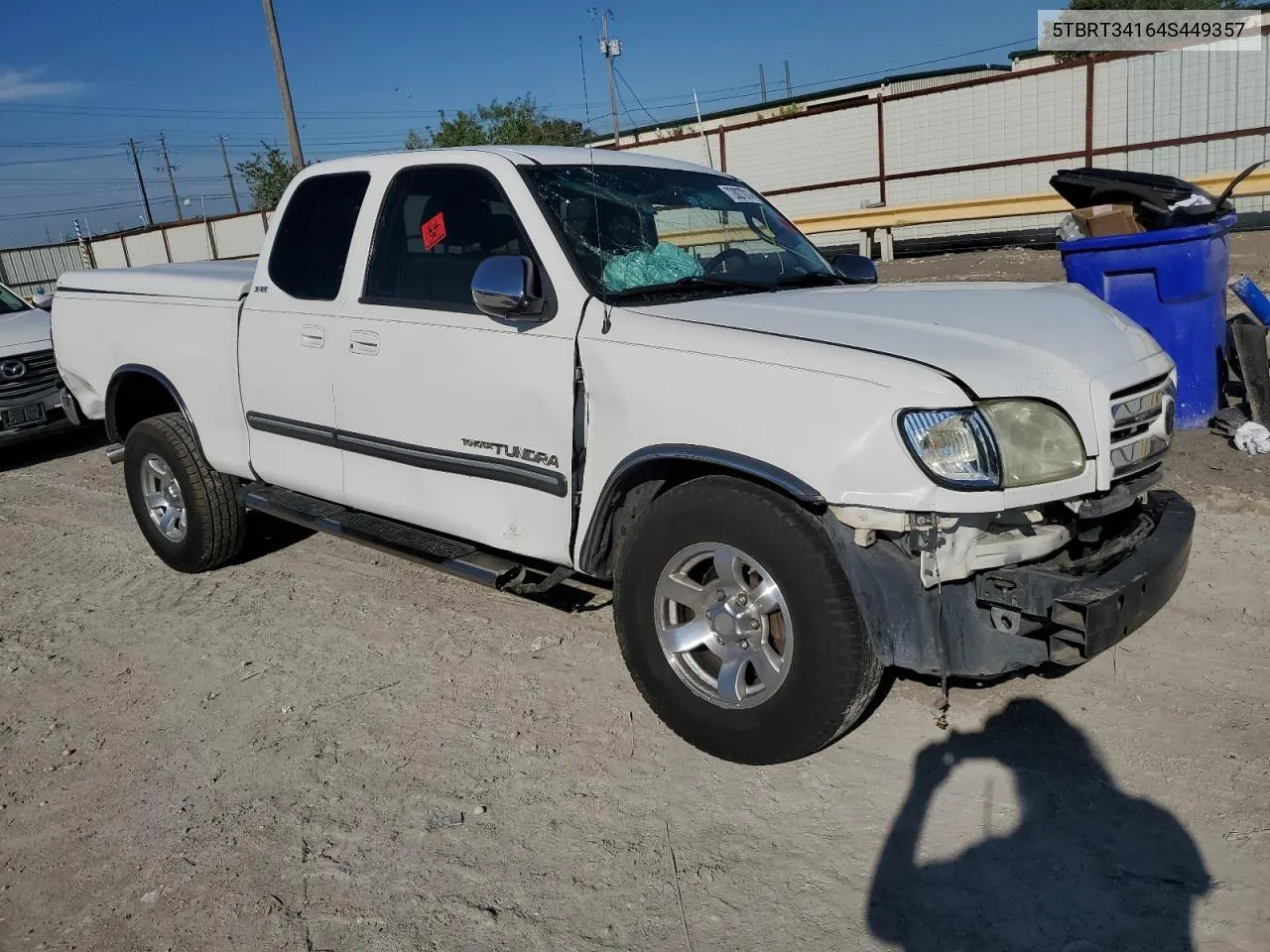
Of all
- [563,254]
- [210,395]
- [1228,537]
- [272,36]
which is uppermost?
[272,36]

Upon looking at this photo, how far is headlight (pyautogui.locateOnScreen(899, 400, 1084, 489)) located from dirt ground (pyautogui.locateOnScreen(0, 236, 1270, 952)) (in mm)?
1000

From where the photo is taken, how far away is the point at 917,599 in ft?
9.17

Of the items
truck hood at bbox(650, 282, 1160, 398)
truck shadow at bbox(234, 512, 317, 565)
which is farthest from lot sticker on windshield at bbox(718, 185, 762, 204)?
truck shadow at bbox(234, 512, 317, 565)

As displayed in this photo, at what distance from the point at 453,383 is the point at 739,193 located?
169 cm

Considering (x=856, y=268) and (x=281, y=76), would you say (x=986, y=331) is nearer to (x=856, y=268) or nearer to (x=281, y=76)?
(x=856, y=268)

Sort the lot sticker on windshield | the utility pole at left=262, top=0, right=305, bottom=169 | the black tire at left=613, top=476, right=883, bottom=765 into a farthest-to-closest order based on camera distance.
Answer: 1. the utility pole at left=262, top=0, right=305, bottom=169
2. the lot sticker on windshield
3. the black tire at left=613, top=476, right=883, bottom=765

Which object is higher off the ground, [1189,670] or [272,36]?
[272,36]

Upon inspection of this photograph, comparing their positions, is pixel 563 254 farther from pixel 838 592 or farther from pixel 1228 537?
pixel 1228 537

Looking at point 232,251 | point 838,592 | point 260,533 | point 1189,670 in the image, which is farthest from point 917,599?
point 232,251

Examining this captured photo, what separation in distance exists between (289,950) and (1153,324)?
569 cm

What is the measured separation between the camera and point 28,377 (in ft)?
28.8

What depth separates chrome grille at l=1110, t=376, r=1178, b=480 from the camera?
301 cm

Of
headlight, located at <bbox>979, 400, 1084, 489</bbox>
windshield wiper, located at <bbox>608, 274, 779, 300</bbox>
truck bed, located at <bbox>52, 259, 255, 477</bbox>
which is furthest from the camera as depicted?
truck bed, located at <bbox>52, 259, 255, 477</bbox>

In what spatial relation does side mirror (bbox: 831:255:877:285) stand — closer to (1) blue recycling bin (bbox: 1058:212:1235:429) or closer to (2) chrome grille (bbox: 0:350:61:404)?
(1) blue recycling bin (bbox: 1058:212:1235:429)
